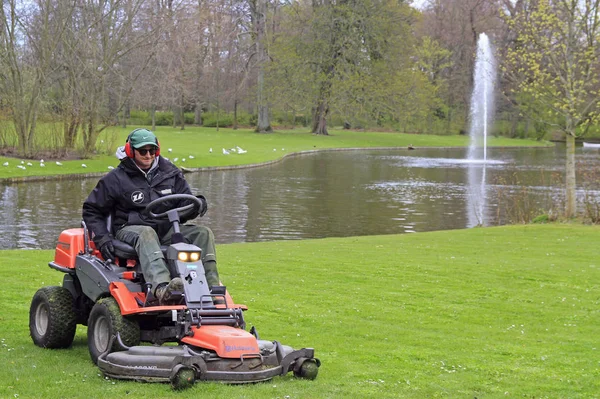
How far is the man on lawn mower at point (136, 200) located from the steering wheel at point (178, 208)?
0.05m

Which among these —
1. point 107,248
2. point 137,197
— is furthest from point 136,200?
point 107,248

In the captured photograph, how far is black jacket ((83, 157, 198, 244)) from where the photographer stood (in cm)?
736

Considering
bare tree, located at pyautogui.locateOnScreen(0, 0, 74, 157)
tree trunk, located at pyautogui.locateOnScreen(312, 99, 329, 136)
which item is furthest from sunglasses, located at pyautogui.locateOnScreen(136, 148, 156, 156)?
tree trunk, located at pyautogui.locateOnScreen(312, 99, 329, 136)

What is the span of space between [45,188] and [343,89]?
40736mm

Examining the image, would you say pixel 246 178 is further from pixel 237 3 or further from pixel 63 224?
pixel 237 3

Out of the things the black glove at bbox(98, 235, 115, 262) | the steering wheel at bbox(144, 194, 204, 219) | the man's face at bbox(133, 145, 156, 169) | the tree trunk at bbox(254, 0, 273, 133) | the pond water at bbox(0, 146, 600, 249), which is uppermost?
the tree trunk at bbox(254, 0, 273, 133)

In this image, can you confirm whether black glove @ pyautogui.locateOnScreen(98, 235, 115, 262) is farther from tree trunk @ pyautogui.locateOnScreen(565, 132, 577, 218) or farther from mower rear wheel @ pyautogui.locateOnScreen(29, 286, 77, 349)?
tree trunk @ pyautogui.locateOnScreen(565, 132, 577, 218)

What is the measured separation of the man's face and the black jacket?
6cm

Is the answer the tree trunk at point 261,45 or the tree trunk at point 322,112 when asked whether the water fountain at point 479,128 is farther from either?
the tree trunk at point 261,45

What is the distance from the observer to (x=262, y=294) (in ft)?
36.4

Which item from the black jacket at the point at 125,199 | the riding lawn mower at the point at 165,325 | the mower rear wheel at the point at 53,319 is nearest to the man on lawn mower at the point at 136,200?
the black jacket at the point at 125,199

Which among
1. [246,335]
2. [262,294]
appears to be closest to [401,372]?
[246,335]

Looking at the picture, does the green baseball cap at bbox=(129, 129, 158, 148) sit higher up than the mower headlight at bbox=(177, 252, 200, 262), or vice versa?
the green baseball cap at bbox=(129, 129, 158, 148)

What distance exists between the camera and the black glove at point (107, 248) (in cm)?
719
